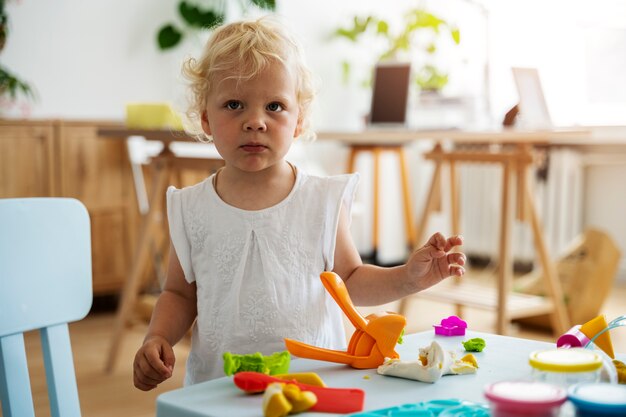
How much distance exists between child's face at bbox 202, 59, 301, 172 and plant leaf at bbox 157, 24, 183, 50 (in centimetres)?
311

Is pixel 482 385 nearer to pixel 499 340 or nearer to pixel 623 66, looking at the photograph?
pixel 499 340

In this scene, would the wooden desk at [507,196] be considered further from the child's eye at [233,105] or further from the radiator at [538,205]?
the child's eye at [233,105]

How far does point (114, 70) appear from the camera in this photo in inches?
158

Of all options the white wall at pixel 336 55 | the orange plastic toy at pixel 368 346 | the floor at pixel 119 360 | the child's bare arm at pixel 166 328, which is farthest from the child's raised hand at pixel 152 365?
the white wall at pixel 336 55

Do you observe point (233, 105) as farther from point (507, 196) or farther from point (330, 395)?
point (507, 196)

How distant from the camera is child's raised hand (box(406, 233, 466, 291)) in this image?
89 centimetres

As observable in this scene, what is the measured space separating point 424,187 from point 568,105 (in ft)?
3.53

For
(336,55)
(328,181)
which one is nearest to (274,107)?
(328,181)

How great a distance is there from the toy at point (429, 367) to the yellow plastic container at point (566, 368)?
0.40ft

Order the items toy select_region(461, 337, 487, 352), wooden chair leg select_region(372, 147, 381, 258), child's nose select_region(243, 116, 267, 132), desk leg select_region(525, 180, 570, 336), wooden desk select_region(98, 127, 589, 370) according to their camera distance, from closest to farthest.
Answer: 1. toy select_region(461, 337, 487, 352)
2. child's nose select_region(243, 116, 267, 132)
3. wooden desk select_region(98, 127, 589, 370)
4. desk leg select_region(525, 180, 570, 336)
5. wooden chair leg select_region(372, 147, 381, 258)

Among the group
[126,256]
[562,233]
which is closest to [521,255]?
[562,233]

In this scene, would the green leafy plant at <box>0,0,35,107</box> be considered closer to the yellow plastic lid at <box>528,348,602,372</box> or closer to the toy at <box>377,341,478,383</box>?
the toy at <box>377,341,478,383</box>

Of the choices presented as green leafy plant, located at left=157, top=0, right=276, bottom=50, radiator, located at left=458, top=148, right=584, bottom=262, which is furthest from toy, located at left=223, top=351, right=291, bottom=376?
radiator, located at left=458, top=148, right=584, bottom=262

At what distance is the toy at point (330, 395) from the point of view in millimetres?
619
